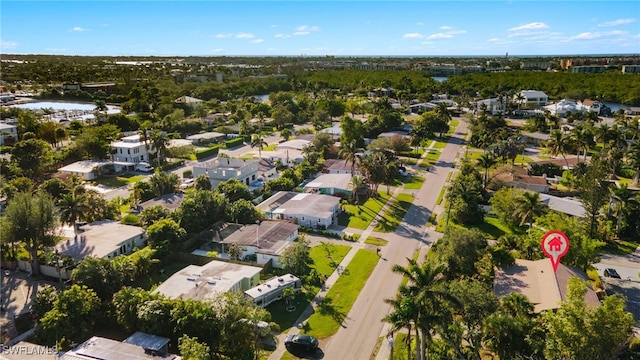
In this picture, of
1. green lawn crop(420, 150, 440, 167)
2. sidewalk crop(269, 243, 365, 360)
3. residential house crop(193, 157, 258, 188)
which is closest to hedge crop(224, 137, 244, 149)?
residential house crop(193, 157, 258, 188)

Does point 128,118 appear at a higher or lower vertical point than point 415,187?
higher

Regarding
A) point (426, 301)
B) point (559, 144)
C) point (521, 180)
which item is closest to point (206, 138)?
point (521, 180)

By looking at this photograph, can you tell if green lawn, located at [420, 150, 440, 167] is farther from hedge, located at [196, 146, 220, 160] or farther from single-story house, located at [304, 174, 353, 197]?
hedge, located at [196, 146, 220, 160]

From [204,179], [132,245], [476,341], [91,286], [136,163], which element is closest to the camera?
[476,341]

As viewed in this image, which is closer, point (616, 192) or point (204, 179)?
point (616, 192)

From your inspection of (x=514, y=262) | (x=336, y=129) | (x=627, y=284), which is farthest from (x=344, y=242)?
(x=336, y=129)

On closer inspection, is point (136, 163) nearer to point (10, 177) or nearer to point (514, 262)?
point (10, 177)
